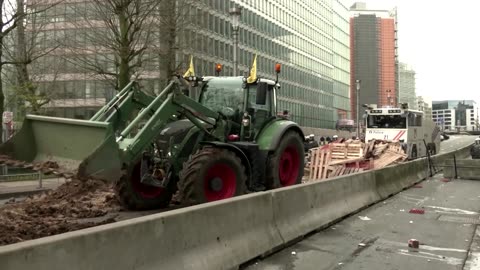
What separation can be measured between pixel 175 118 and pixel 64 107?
146 ft

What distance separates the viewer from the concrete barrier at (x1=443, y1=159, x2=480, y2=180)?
19.5 metres

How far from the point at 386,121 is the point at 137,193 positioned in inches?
957

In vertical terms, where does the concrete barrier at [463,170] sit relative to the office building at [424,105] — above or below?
below

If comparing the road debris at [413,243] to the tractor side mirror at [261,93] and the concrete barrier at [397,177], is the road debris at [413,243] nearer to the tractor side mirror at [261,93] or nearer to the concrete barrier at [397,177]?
the tractor side mirror at [261,93]

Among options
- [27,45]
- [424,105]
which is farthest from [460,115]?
[27,45]

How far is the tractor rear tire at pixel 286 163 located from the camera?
411 inches

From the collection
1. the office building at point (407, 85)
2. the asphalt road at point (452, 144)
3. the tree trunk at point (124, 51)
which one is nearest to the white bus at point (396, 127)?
the tree trunk at point (124, 51)

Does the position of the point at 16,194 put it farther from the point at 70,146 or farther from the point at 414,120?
the point at 414,120

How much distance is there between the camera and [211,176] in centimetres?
908

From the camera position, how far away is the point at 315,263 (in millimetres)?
6707

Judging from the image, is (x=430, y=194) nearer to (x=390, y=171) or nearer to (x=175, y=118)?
(x=390, y=171)

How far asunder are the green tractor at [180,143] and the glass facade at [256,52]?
55.3ft

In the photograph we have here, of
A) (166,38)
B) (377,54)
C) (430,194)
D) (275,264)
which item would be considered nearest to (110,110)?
(275,264)

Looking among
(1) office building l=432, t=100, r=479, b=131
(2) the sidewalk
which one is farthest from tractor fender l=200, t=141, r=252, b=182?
(1) office building l=432, t=100, r=479, b=131
